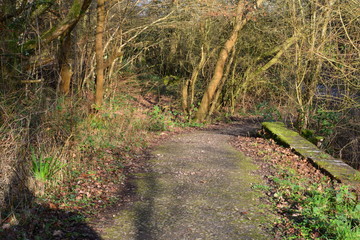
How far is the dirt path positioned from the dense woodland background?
1.17 meters

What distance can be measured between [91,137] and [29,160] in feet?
8.75

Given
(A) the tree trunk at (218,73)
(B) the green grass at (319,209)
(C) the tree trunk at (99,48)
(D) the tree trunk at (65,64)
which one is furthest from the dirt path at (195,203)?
(A) the tree trunk at (218,73)

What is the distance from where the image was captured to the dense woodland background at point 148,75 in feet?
20.9

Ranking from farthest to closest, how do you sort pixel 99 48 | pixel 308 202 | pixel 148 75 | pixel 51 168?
pixel 148 75 < pixel 99 48 < pixel 51 168 < pixel 308 202

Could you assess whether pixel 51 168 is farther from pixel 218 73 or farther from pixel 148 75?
pixel 148 75

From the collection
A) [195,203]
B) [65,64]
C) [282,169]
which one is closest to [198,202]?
[195,203]

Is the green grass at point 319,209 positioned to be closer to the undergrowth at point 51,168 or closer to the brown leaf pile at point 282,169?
the brown leaf pile at point 282,169

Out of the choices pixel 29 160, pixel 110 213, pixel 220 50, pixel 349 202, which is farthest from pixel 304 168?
pixel 220 50

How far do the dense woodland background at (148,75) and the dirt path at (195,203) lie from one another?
3.85 ft

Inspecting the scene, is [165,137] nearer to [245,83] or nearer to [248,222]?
[245,83]

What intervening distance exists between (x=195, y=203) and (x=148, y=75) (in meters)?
14.4

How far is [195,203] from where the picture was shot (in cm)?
539

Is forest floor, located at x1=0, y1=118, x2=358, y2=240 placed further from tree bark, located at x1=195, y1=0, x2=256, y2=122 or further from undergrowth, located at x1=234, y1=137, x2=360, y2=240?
tree bark, located at x1=195, y1=0, x2=256, y2=122

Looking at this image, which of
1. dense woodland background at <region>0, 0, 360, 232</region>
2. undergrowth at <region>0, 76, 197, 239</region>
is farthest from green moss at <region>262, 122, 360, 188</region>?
undergrowth at <region>0, 76, 197, 239</region>
